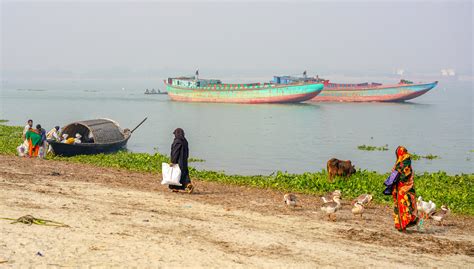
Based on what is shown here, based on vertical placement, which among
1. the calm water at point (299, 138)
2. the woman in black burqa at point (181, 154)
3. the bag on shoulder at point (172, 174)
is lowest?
Result: the calm water at point (299, 138)

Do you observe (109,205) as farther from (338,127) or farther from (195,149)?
(338,127)

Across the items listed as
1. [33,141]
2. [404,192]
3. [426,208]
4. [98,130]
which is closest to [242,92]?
[98,130]

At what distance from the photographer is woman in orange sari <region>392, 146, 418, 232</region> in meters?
10.7

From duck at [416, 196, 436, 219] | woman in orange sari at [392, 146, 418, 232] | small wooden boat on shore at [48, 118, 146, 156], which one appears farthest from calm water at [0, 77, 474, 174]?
woman in orange sari at [392, 146, 418, 232]

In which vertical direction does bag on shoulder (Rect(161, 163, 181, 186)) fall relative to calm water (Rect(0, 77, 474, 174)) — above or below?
above

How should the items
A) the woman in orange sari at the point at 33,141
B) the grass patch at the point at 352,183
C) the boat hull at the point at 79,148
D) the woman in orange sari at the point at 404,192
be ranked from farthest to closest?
the boat hull at the point at 79,148, the woman in orange sari at the point at 33,141, the grass patch at the point at 352,183, the woman in orange sari at the point at 404,192

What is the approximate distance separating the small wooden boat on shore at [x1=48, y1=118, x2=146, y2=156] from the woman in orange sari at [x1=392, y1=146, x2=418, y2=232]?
13.9 meters

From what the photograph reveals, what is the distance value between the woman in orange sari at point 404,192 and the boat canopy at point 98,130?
52.6 feet

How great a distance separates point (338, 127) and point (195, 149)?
2299 centimetres

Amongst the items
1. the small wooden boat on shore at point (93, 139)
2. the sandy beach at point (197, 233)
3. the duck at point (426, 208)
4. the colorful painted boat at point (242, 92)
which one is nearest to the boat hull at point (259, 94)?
the colorful painted boat at point (242, 92)

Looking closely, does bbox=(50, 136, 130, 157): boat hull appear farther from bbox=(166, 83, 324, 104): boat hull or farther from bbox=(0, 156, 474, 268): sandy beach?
bbox=(166, 83, 324, 104): boat hull

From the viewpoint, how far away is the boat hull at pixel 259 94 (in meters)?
85.8

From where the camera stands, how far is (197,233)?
983cm

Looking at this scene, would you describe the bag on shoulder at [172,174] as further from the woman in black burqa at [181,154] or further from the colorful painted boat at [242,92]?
the colorful painted boat at [242,92]
